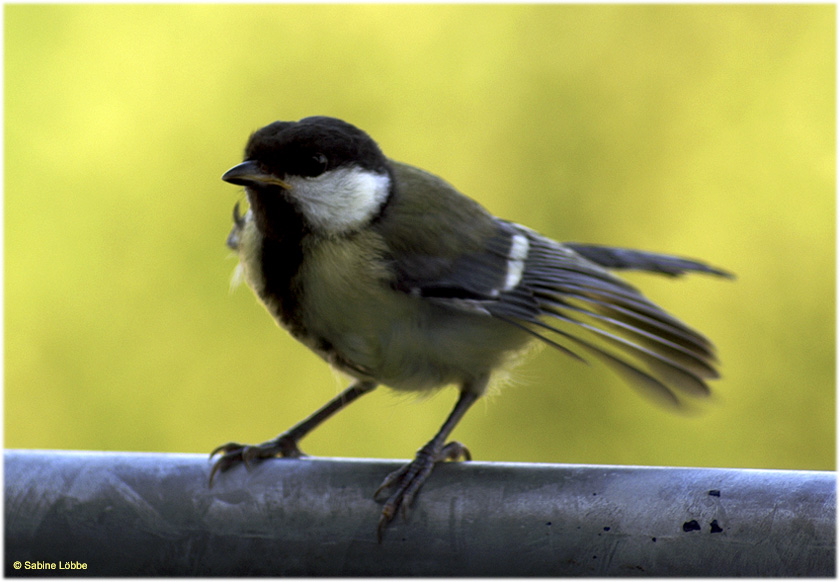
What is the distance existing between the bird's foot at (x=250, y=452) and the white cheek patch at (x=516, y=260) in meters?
0.51

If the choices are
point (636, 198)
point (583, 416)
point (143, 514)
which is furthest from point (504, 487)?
point (636, 198)

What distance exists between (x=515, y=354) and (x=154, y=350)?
1507mm

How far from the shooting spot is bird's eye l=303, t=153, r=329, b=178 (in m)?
1.48

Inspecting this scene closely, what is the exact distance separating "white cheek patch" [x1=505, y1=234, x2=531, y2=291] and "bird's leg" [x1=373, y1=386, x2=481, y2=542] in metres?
0.22

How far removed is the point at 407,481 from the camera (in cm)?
135

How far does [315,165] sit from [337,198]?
7cm

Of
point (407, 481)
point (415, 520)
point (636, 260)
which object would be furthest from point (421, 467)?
point (636, 260)

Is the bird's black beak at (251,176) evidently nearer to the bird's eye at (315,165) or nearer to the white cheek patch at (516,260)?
the bird's eye at (315,165)

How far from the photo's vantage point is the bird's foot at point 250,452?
1364 millimetres

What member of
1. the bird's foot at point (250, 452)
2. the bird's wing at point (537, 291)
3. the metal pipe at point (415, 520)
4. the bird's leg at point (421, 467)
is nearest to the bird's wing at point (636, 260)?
the bird's wing at point (537, 291)

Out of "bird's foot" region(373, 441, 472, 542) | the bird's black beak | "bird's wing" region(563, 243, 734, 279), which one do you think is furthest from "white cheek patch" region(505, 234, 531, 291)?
the bird's black beak

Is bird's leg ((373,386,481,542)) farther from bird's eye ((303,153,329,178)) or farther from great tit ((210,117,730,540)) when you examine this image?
bird's eye ((303,153,329,178))

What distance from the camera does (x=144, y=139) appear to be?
2.82 m

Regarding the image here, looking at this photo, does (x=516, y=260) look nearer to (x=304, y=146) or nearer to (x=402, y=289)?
(x=402, y=289)
